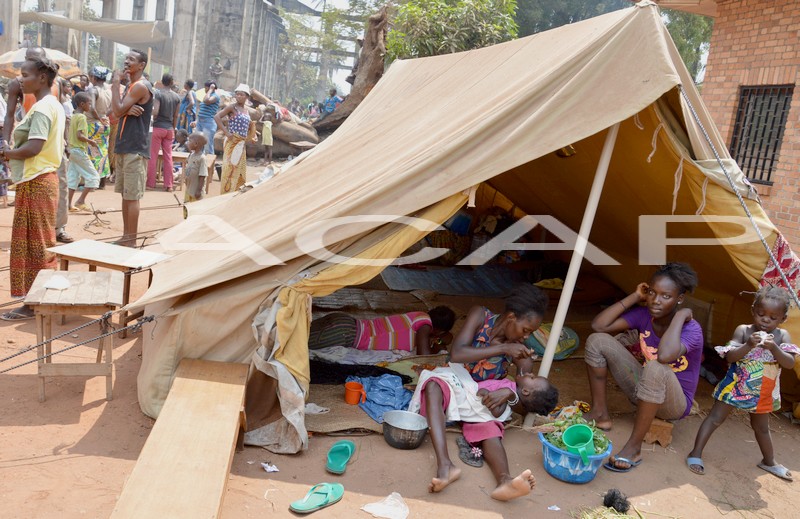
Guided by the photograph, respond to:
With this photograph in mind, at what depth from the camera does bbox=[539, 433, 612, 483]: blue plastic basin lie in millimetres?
3258

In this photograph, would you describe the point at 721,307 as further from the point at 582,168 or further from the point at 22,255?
the point at 22,255

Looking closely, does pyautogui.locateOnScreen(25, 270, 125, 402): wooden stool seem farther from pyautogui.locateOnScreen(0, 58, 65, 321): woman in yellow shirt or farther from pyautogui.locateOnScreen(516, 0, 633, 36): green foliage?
pyautogui.locateOnScreen(516, 0, 633, 36): green foliage

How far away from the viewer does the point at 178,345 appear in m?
3.46

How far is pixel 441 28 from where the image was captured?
12.9 meters

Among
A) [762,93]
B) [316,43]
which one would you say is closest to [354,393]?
[762,93]

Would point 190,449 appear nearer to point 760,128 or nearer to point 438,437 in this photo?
point 438,437

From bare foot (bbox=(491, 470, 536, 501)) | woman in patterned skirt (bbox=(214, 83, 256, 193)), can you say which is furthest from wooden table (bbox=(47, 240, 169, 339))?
woman in patterned skirt (bbox=(214, 83, 256, 193))

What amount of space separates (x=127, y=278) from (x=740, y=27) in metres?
8.71

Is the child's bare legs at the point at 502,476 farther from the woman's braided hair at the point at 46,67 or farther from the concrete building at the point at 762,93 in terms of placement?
the concrete building at the point at 762,93

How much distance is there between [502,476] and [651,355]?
48.9 inches

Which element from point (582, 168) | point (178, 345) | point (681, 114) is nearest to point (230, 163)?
point (582, 168)

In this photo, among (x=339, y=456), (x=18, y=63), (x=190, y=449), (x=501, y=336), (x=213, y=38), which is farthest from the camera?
(x=213, y=38)

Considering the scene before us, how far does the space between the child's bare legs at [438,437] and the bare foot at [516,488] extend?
8.7 inches

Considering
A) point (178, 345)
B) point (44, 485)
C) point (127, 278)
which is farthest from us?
point (127, 278)
